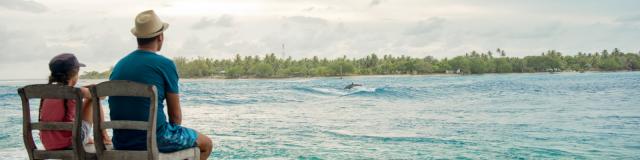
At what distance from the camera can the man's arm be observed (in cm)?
497

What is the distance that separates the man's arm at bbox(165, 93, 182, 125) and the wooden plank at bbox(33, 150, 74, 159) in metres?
0.92

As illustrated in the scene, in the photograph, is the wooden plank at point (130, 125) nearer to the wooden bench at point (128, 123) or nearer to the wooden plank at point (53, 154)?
the wooden bench at point (128, 123)

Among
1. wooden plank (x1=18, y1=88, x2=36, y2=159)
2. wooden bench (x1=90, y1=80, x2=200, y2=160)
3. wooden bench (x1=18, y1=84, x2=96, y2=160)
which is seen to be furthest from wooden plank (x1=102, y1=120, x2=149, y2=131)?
wooden plank (x1=18, y1=88, x2=36, y2=159)

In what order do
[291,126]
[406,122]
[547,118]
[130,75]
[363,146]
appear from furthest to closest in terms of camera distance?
[547,118]
[406,122]
[291,126]
[363,146]
[130,75]

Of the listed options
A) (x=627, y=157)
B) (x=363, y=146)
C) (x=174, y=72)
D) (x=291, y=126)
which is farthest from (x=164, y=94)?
(x=291, y=126)

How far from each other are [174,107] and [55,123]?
1.03m

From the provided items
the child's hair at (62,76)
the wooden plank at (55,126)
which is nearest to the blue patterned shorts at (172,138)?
the wooden plank at (55,126)

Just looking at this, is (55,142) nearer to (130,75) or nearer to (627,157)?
(130,75)

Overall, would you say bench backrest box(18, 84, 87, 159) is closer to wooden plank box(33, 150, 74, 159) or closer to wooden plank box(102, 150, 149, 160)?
wooden plank box(33, 150, 74, 159)

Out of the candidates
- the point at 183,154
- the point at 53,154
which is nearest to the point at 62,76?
the point at 53,154

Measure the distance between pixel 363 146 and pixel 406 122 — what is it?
32.8 ft

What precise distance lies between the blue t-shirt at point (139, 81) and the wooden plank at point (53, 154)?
58cm

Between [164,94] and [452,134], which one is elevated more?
[164,94]

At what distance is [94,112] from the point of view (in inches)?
194
